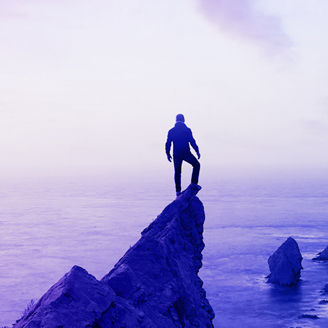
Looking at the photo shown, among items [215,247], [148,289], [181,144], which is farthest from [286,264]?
[148,289]

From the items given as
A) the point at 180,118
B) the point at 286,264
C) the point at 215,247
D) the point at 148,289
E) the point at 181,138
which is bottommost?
the point at 215,247

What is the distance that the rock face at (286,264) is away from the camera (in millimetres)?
56281

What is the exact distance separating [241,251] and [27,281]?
117ft

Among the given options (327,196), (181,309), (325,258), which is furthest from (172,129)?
(327,196)

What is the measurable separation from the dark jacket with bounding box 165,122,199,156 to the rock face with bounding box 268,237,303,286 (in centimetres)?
4633

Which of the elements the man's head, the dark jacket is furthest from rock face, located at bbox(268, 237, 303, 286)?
the man's head

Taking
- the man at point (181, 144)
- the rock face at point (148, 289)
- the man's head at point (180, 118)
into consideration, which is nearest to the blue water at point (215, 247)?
the man at point (181, 144)

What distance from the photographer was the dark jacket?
13.0 meters

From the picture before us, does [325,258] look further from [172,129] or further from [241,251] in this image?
[172,129]

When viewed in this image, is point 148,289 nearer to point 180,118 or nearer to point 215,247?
point 180,118

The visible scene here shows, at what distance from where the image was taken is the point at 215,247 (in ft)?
281

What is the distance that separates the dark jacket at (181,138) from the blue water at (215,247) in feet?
110

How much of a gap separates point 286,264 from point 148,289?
53.4 m

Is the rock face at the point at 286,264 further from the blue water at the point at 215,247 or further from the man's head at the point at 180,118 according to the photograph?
the man's head at the point at 180,118
